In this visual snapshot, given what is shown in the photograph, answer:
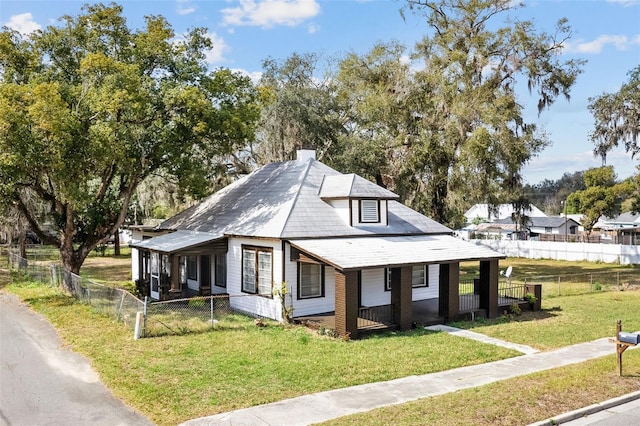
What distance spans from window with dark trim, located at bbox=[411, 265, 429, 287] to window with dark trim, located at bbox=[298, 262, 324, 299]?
4.52 meters

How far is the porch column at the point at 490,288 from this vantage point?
60.8 feet

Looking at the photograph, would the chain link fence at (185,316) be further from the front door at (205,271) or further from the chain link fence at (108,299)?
the front door at (205,271)

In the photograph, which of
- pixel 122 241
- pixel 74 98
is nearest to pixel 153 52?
pixel 74 98

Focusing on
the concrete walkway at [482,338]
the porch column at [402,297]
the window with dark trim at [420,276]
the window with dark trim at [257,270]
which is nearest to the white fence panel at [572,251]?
the window with dark trim at [420,276]

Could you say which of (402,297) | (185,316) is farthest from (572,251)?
(185,316)

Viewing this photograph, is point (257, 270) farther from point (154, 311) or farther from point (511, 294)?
point (511, 294)

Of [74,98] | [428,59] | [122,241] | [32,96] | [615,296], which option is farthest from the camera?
[122,241]

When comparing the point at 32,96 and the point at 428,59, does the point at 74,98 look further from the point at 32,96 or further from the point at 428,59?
the point at 428,59

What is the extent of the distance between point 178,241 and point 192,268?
219cm

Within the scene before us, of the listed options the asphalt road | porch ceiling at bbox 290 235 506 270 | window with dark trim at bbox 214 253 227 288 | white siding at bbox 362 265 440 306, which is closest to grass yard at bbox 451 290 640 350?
porch ceiling at bbox 290 235 506 270

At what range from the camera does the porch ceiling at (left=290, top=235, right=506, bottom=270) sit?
15.9 metres

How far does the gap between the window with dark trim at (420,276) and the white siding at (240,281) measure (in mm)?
6029

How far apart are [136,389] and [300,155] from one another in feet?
45.0

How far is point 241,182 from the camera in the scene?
79.8 ft
